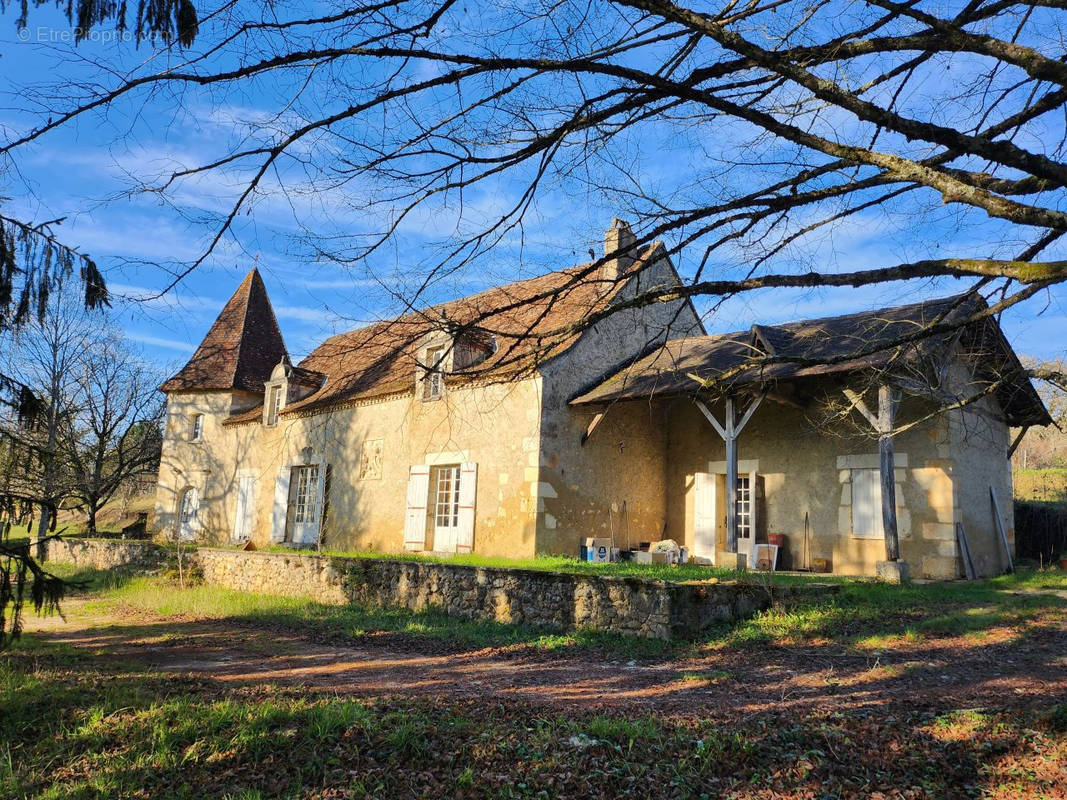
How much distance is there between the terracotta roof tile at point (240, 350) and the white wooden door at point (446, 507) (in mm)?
8544

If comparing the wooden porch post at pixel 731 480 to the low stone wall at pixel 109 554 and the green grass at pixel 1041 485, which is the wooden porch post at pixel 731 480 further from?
the green grass at pixel 1041 485

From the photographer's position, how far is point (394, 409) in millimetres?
15172

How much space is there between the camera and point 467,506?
1337cm

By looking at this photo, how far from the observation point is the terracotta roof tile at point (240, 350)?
20.2 m

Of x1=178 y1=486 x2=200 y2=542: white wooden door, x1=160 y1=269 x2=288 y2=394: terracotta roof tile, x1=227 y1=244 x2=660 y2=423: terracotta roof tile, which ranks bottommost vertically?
x1=178 y1=486 x2=200 y2=542: white wooden door

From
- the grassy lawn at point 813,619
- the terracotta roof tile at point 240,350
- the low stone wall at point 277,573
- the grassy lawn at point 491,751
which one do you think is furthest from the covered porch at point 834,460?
the terracotta roof tile at point 240,350

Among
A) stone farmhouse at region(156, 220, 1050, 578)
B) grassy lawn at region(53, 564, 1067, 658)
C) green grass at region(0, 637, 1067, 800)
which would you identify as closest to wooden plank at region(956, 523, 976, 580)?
stone farmhouse at region(156, 220, 1050, 578)

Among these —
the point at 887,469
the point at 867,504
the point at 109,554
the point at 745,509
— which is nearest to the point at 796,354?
the point at 887,469

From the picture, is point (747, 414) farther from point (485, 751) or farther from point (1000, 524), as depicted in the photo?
point (485, 751)

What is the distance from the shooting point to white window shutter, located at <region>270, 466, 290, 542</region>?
17.3m

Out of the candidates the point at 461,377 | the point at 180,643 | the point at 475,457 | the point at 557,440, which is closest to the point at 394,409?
the point at 475,457

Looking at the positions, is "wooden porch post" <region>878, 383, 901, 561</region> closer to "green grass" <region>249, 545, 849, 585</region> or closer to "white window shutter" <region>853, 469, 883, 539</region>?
"green grass" <region>249, 545, 849, 585</region>

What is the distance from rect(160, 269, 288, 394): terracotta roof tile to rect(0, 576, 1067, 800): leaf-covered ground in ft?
41.5

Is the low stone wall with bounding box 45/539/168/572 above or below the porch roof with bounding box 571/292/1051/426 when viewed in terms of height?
below
